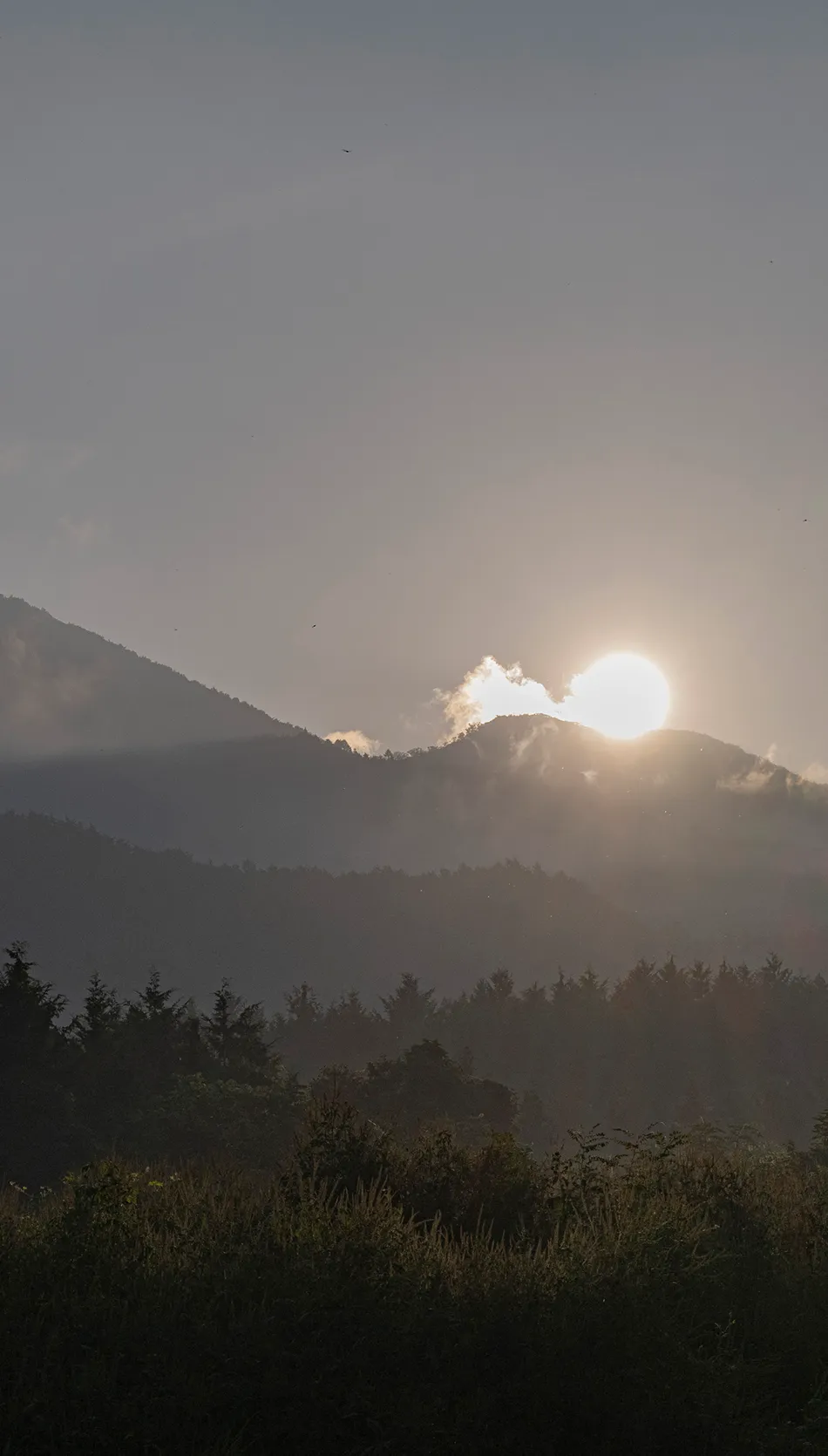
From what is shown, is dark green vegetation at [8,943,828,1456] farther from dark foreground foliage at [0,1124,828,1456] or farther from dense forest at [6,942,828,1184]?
dense forest at [6,942,828,1184]

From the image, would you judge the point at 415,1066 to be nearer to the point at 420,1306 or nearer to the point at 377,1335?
the point at 420,1306

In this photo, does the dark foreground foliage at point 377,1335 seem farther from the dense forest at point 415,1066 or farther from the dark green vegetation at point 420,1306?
the dense forest at point 415,1066

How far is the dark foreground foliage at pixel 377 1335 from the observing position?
13.8 meters

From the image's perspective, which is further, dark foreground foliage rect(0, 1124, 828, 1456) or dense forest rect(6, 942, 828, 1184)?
dense forest rect(6, 942, 828, 1184)

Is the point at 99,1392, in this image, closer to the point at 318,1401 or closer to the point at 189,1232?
the point at 318,1401

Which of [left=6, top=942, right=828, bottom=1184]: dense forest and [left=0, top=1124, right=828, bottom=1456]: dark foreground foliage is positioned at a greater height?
[left=0, top=1124, right=828, bottom=1456]: dark foreground foliage

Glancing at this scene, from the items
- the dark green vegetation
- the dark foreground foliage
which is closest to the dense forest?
the dark green vegetation

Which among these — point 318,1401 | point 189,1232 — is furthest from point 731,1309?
point 189,1232

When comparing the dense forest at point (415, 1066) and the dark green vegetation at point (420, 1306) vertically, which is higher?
the dark green vegetation at point (420, 1306)

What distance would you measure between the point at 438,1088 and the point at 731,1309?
148 ft

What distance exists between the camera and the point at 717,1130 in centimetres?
6631

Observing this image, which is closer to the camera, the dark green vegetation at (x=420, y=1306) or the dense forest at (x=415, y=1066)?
the dark green vegetation at (x=420, y=1306)

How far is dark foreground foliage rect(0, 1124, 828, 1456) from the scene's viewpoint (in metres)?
13.8

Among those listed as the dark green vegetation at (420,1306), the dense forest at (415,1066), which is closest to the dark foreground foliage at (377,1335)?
the dark green vegetation at (420,1306)
